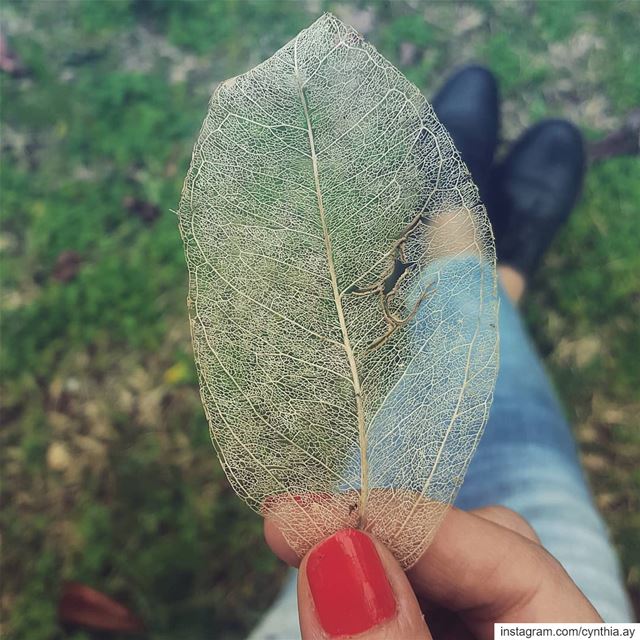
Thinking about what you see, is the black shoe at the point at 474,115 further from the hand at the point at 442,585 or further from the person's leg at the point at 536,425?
the hand at the point at 442,585

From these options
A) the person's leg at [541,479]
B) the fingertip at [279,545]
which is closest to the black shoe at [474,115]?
the person's leg at [541,479]

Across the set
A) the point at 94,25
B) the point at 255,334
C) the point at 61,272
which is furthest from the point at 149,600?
the point at 94,25

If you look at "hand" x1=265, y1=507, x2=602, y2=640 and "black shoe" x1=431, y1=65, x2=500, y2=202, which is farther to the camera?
"black shoe" x1=431, y1=65, x2=500, y2=202

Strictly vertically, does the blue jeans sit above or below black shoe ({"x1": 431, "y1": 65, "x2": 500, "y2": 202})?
below

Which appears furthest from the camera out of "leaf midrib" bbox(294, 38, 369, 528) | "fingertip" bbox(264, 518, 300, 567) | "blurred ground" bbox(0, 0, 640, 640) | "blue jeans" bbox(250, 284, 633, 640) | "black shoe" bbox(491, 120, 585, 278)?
"black shoe" bbox(491, 120, 585, 278)

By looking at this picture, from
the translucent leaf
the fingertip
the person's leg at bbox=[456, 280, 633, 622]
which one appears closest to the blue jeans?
the person's leg at bbox=[456, 280, 633, 622]

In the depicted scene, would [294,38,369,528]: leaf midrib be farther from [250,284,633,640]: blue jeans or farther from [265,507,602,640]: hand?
[250,284,633,640]: blue jeans

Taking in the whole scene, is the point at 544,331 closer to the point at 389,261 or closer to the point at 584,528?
the point at 584,528

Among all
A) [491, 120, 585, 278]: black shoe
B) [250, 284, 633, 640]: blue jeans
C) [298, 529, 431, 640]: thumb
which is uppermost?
[491, 120, 585, 278]: black shoe
